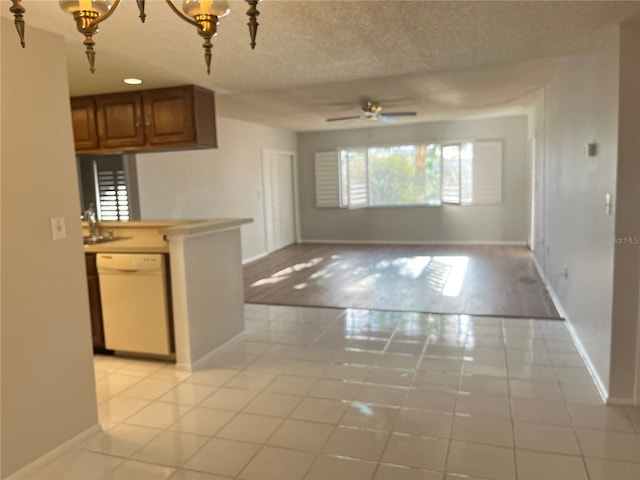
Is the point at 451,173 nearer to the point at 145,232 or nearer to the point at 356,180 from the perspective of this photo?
the point at 356,180

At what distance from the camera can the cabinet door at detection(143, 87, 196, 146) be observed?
3846 mm

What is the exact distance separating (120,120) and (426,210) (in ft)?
20.0

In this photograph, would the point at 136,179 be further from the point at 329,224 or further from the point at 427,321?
the point at 329,224

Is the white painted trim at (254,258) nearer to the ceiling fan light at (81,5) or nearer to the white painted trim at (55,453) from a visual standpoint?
the white painted trim at (55,453)

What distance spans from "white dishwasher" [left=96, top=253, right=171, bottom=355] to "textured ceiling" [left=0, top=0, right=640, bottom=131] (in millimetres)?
1335

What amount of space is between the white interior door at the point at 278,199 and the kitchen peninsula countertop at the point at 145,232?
14.1 ft

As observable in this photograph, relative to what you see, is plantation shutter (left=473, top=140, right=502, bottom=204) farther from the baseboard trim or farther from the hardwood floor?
the baseboard trim

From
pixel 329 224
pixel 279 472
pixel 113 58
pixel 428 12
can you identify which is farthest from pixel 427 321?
pixel 329 224

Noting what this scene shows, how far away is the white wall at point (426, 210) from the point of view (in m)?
8.34

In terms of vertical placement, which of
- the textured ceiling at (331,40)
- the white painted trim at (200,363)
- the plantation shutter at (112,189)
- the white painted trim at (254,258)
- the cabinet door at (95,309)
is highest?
the textured ceiling at (331,40)

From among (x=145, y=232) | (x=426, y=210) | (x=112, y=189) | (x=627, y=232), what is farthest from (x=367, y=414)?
(x=426, y=210)

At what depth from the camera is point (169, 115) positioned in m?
3.91

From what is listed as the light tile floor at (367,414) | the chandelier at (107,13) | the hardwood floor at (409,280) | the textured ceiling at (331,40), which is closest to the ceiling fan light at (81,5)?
the chandelier at (107,13)

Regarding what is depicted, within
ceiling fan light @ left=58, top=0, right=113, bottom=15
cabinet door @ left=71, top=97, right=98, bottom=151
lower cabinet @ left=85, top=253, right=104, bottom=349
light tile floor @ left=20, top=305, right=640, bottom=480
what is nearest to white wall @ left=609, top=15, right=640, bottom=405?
light tile floor @ left=20, top=305, right=640, bottom=480
